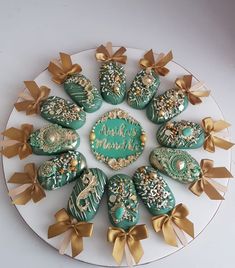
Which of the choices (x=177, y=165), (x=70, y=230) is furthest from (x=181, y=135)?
(x=70, y=230)

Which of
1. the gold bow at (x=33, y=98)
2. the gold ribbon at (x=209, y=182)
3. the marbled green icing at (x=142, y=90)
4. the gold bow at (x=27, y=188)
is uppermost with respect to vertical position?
the marbled green icing at (x=142, y=90)

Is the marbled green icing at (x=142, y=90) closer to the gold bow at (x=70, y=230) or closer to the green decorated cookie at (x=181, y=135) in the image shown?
the green decorated cookie at (x=181, y=135)

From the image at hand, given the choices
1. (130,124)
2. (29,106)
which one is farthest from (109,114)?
(29,106)

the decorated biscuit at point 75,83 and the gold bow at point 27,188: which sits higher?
the decorated biscuit at point 75,83

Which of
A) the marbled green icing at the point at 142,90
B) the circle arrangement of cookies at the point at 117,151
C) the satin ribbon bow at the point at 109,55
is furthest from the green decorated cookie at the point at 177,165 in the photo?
the satin ribbon bow at the point at 109,55

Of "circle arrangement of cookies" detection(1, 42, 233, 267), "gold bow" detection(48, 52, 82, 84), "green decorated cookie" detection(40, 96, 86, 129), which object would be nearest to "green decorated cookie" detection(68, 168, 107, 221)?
"circle arrangement of cookies" detection(1, 42, 233, 267)

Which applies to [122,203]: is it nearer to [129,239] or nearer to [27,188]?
[129,239]

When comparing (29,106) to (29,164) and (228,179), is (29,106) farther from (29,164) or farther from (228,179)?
(228,179)
